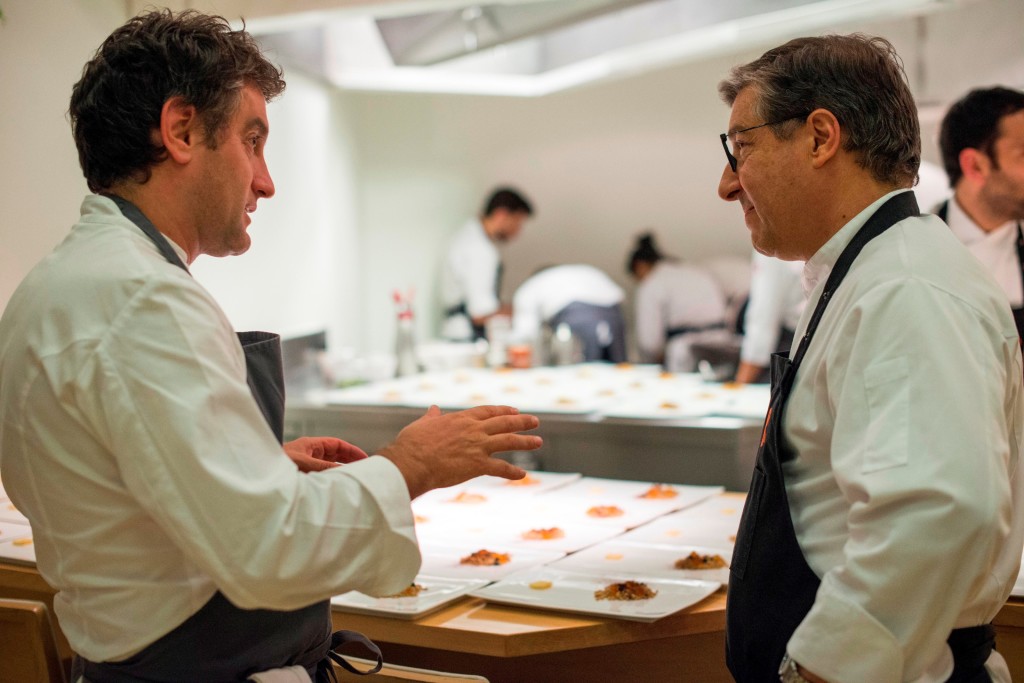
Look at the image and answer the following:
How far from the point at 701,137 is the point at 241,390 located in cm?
622

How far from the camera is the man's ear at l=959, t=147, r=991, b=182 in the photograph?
331 cm

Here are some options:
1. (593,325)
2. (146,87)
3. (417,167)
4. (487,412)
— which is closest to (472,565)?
(487,412)

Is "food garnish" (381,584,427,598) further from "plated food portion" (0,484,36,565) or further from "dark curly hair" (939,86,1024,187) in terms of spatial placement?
"dark curly hair" (939,86,1024,187)

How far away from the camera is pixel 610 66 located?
4809 millimetres

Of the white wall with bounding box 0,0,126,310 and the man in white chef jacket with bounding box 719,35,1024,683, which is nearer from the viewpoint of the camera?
the man in white chef jacket with bounding box 719,35,1024,683

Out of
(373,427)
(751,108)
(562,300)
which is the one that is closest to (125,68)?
(751,108)

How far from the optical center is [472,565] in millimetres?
2100

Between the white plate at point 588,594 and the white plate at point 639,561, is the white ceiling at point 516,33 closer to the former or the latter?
the white plate at point 639,561

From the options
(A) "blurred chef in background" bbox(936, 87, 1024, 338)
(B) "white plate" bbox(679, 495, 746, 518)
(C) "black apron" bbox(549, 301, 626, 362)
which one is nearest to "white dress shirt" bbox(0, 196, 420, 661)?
(B) "white plate" bbox(679, 495, 746, 518)

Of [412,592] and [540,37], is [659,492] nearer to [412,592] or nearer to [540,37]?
[412,592]

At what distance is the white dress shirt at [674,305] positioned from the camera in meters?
6.11

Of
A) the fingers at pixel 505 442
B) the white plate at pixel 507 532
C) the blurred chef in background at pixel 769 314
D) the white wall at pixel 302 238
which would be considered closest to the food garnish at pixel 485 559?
the white plate at pixel 507 532

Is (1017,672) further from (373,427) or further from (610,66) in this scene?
(610,66)

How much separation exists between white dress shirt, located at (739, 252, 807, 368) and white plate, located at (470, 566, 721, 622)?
246 centimetres
